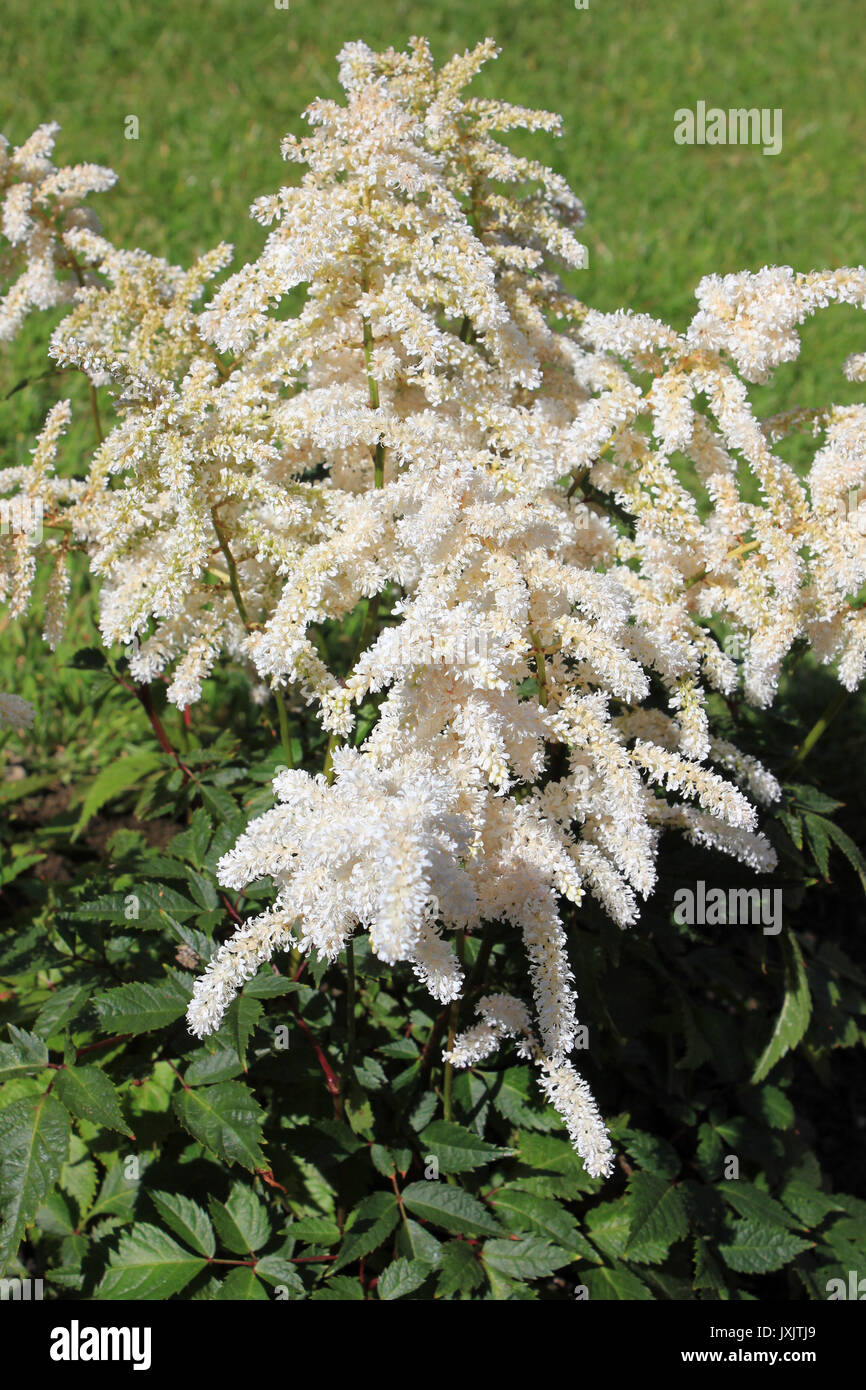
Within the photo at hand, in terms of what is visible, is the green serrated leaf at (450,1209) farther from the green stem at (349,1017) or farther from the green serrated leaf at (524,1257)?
the green stem at (349,1017)

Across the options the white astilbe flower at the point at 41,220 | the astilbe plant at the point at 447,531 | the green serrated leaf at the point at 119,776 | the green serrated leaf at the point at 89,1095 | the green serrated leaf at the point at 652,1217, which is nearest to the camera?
the astilbe plant at the point at 447,531

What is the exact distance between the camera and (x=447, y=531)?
1.96 m

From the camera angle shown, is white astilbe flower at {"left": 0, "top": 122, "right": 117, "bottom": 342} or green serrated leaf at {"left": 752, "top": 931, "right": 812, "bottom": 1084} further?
green serrated leaf at {"left": 752, "top": 931, "right": 812, "bottom": 1084}

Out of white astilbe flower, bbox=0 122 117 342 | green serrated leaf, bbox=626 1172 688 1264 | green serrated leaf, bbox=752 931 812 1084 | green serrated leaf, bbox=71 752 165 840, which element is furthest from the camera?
green serrated leaf, bbox=71 752 165 840

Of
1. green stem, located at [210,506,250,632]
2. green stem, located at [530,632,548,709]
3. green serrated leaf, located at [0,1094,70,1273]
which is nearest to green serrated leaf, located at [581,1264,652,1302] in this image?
green serrated leaf, located at [0,1094,70,1273]

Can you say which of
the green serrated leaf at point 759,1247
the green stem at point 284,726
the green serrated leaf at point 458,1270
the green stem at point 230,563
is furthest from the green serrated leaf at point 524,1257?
the green stem at point 230,563

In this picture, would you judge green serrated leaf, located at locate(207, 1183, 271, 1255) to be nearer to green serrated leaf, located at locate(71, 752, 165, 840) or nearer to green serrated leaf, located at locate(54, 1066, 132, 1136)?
green serrated leaf, located at locate(54, 1066, 132, 1136)

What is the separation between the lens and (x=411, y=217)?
2176mm

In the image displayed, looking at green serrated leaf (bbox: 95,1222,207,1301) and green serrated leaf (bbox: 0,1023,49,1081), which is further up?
green serrated leaf (bbox: 0,1023,49,1081)

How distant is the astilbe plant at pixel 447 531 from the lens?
1.88m

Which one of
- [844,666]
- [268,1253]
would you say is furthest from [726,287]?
[268,1253]

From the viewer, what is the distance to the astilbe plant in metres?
1.88

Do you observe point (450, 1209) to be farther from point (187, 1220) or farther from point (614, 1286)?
point (187, 1220)
